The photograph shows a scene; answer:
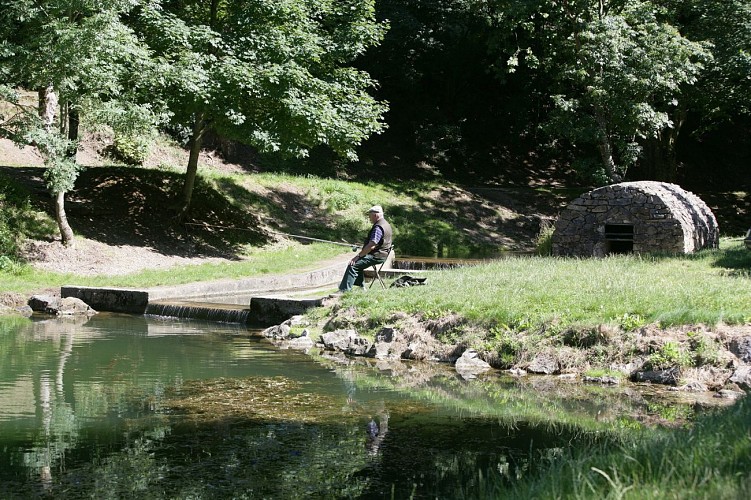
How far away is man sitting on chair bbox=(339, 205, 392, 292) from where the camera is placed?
623 inches

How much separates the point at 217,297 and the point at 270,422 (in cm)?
1153

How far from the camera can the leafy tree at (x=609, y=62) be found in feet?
101

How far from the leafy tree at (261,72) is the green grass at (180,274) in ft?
9.99

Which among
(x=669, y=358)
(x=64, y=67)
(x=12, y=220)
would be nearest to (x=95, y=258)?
(x=12, y=220)

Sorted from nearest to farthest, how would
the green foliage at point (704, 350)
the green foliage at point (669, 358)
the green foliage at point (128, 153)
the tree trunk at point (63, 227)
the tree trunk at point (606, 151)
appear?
1. the green foliage at point (704, 350)
2. the green foliage at point (669, 358)
3. the tree trunk at point (63, 227)
4. the green foliage at point (128, 153)
5. the tree trunk at point (606, 151)

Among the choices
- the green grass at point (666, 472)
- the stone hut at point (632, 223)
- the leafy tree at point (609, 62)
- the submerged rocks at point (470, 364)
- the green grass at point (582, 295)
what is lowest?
the submerged rocks at point (470, 364)

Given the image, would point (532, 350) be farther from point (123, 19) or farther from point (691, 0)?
point (691, 0)

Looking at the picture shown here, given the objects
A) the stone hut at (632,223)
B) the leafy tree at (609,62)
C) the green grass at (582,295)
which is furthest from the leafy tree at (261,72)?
the leafy tree at (609,62)

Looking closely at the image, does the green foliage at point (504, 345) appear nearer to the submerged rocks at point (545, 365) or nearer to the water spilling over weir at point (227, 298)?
the submerged rocks at point (545, 365)

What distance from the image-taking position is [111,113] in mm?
19797

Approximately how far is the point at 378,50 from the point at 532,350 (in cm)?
3280

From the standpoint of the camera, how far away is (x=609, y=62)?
30969 millimetres

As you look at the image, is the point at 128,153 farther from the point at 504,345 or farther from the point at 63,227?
the point at 504,345

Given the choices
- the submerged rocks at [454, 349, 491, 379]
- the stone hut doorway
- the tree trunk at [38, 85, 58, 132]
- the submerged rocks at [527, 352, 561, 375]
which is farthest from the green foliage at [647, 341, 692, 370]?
the tree trunk at [38, 85, 58, 132]
